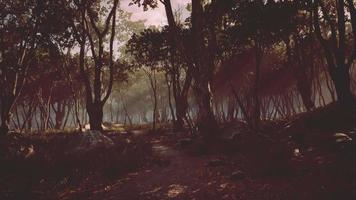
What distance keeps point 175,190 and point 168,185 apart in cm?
63

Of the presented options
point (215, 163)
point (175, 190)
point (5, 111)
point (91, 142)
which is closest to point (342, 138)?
point (215, 163)

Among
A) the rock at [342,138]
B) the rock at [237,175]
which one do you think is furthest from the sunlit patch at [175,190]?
the rock at [342,138]

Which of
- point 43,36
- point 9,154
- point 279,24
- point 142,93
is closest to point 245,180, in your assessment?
point 9,154

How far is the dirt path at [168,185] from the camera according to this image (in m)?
10.2

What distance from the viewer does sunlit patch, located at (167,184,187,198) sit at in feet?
33.6

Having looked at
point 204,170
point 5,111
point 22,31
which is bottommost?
point 204,170

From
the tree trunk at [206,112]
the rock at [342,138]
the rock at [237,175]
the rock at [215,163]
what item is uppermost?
the tree trunk at [206,112]

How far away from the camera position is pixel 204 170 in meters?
Result: 12.5

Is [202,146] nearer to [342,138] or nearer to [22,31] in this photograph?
[342,138]

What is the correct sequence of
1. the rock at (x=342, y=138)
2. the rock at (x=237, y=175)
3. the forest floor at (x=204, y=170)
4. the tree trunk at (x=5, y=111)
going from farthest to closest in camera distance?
the tree trunk at (x=5, y=111) < the rock at (x=342, y=138) < the rock at (x=237, y=175) < the forest floor at (x=204, y=170)

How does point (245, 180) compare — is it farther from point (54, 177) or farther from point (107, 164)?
point (54, 177)

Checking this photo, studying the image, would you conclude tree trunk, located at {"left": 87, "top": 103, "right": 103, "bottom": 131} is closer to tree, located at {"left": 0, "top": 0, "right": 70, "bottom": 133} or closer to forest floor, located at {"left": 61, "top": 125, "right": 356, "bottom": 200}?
tree, located at {"left": 0, "top": 0, "right": 70, "bottom": 133}

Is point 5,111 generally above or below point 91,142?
above

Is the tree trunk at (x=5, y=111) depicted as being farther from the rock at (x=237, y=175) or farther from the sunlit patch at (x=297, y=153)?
the sunlit patch at (x=297, y=153)
